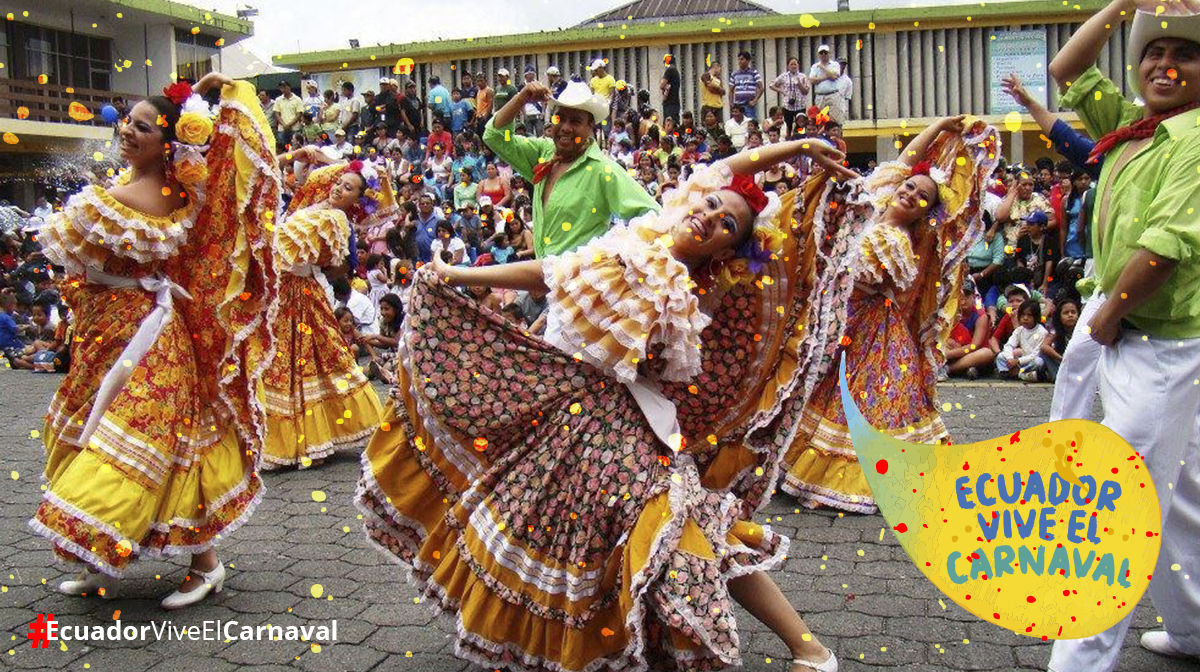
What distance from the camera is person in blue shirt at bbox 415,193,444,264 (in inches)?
500

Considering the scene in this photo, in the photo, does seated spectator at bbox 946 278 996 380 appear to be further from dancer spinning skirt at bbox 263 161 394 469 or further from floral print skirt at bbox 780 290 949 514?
dancer spinning skirt at bbox 263 161 394 469

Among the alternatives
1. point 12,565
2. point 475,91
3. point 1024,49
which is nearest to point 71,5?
point 475,91

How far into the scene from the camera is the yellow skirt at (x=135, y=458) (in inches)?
155

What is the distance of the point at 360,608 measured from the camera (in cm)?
413

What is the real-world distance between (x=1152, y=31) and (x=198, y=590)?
3615mm

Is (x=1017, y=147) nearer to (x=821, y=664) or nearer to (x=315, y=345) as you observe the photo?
(x=315, y=345)

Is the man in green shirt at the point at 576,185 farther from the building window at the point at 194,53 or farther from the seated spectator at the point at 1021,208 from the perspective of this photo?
the building window at the point at 194,53

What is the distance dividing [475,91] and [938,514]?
1586 cm

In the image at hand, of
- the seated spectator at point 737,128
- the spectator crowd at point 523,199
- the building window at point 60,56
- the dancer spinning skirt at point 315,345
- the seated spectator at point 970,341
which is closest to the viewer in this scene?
the dancer spinning skirt at point 315,345

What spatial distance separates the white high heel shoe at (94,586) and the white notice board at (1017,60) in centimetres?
1597

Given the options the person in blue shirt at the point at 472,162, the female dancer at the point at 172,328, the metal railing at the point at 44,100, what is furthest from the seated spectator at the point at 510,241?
the metal railing at the point at 44,100

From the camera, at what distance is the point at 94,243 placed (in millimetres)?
4105

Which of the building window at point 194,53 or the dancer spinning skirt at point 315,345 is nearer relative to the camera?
the dancer spinning skirt at point 315,345

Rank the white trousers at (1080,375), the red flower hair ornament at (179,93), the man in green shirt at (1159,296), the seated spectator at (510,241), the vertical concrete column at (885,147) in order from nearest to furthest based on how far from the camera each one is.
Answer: the man in green shirt at (1159,296)
the white trousers at (1080,375)
the red flower hair ornament at (179,93)
the seated spectator at (510,241)
the vertical concrete column at (885,147)
